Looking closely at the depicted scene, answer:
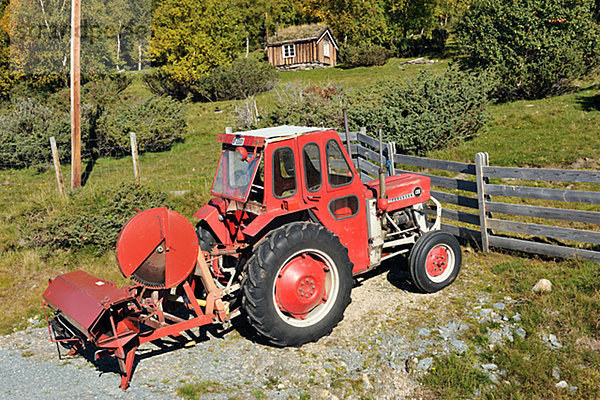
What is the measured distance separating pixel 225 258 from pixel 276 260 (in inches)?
67.7

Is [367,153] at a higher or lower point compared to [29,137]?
lower

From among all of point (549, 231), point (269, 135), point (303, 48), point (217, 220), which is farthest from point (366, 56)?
point (269, 135)

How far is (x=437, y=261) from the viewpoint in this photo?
7293 mm

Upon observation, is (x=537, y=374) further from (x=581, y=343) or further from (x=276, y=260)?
(x=276, y=260)

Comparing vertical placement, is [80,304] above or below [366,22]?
below

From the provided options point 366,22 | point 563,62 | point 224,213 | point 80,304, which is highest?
point 366,22

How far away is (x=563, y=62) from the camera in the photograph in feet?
68.4

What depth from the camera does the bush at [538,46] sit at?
68.4 ft

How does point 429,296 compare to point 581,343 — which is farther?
point 429,296

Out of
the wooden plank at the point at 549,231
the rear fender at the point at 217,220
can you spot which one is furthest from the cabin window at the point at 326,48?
the rear fender at the point at 217,220

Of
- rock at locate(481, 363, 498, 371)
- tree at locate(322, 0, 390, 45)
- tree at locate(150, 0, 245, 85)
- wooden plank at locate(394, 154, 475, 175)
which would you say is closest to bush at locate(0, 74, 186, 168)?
wooden plank at locate(394, 154, 475, 175)

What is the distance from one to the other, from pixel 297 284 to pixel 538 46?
19.7m

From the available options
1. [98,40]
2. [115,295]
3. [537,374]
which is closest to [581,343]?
[537,374]

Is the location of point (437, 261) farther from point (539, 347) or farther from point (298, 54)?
point (298, 54)
